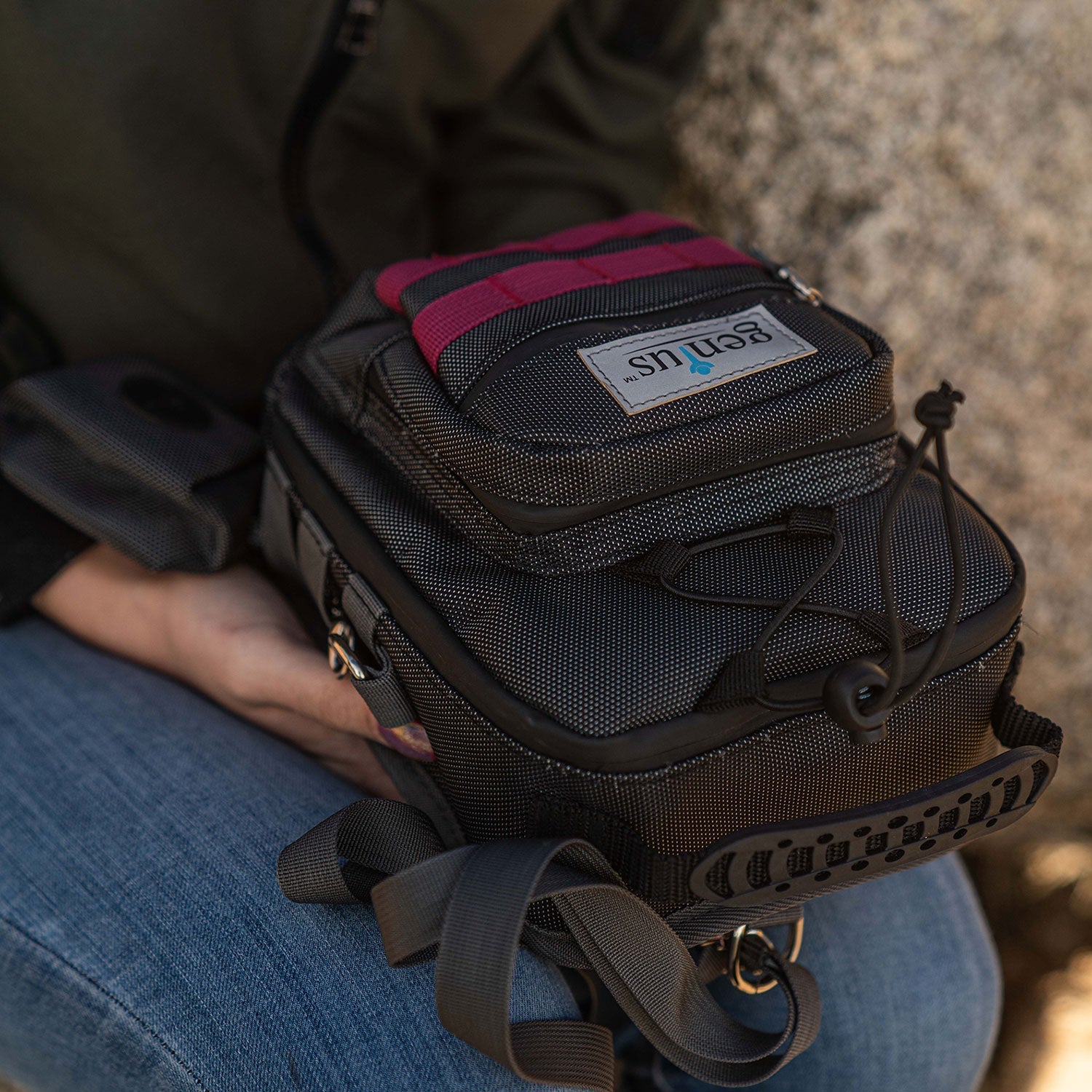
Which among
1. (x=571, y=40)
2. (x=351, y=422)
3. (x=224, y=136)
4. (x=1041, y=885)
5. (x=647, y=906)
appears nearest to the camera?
(x=647, y=906)

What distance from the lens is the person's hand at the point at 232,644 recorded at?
27.2 inches

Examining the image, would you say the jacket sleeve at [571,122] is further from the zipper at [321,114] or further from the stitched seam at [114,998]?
the stitched seam at [114,998]

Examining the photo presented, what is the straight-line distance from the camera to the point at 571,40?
3.01ft

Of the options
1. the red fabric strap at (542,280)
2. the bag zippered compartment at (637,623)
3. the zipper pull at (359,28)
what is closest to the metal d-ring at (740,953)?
the bag zippered compartment at (637,623)

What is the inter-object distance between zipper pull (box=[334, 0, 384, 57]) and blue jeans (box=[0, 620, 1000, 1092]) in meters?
0.57

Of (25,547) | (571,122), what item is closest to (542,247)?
(571,122)

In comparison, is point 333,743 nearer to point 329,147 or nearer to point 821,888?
point 821,888

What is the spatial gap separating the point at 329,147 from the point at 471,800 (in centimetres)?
61

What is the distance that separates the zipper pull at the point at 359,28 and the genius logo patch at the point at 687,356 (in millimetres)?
405

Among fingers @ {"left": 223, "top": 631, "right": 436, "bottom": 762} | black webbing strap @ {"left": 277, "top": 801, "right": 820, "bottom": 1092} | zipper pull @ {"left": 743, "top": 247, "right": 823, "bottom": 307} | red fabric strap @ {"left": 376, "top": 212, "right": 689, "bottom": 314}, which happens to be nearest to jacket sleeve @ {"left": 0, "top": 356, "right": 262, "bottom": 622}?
fingers @ {"left": 223, "top": 631, "right": 436, "bottom": 762}

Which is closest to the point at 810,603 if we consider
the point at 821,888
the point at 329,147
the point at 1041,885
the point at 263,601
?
the point at 821,888

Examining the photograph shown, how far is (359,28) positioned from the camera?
0.77 m

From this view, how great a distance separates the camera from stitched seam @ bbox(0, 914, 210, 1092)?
0.54 meters

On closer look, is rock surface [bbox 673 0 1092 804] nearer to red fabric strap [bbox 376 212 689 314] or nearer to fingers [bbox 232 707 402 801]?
red fabric strap [bbox 376 212 689 314]
